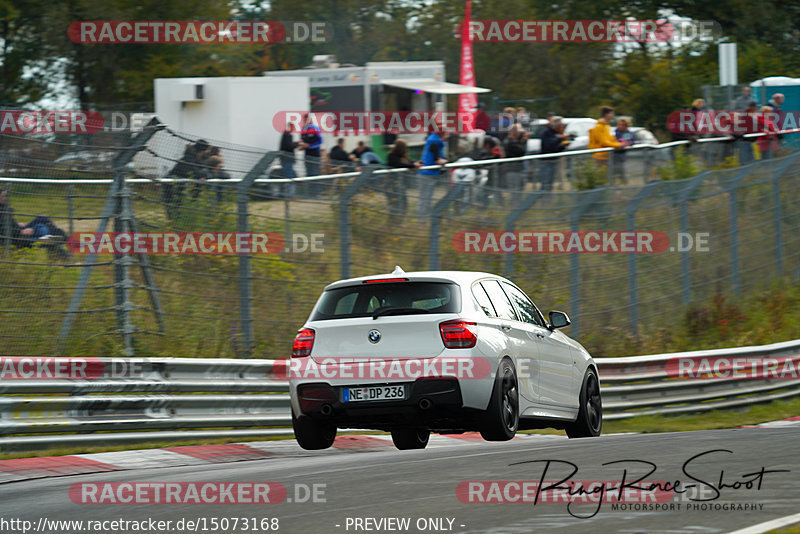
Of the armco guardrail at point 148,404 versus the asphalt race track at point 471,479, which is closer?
the asphalt race track at point 471,479

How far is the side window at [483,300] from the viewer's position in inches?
415

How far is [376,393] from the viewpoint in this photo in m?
10.1

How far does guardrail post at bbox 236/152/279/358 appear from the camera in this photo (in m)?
14.4

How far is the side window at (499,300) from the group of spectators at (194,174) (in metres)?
4.34

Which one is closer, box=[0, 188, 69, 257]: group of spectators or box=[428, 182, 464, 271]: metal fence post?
box=[0, 188, 69, 257]: group of spectators

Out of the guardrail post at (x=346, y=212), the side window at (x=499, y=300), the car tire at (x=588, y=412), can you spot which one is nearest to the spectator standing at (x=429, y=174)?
the guardrail post at (x=346, y=212)

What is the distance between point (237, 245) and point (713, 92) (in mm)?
15973

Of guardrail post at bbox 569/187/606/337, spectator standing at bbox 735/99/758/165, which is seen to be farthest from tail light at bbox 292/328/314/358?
spectator standing at bbox 735/99/758/165

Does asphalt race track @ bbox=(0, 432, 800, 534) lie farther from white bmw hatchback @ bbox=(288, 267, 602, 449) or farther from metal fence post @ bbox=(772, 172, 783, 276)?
metal fence post @ bbox=(772, 172, 783, 276)

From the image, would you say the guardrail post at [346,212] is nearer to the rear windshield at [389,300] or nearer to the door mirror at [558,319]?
the door mirror at [558,319]

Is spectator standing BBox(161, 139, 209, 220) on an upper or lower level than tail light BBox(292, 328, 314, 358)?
upper

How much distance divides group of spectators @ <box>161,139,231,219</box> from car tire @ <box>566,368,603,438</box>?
15.0ft

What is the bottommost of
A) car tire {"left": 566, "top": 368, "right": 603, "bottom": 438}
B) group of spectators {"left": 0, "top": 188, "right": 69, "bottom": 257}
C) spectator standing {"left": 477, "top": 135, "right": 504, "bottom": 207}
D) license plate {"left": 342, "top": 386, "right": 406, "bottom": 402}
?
car tire {"left": 566, "top": 368, "right": 603, "bottom": 438}

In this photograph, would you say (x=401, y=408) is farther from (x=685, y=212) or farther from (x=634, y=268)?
(x=685, y=212)
